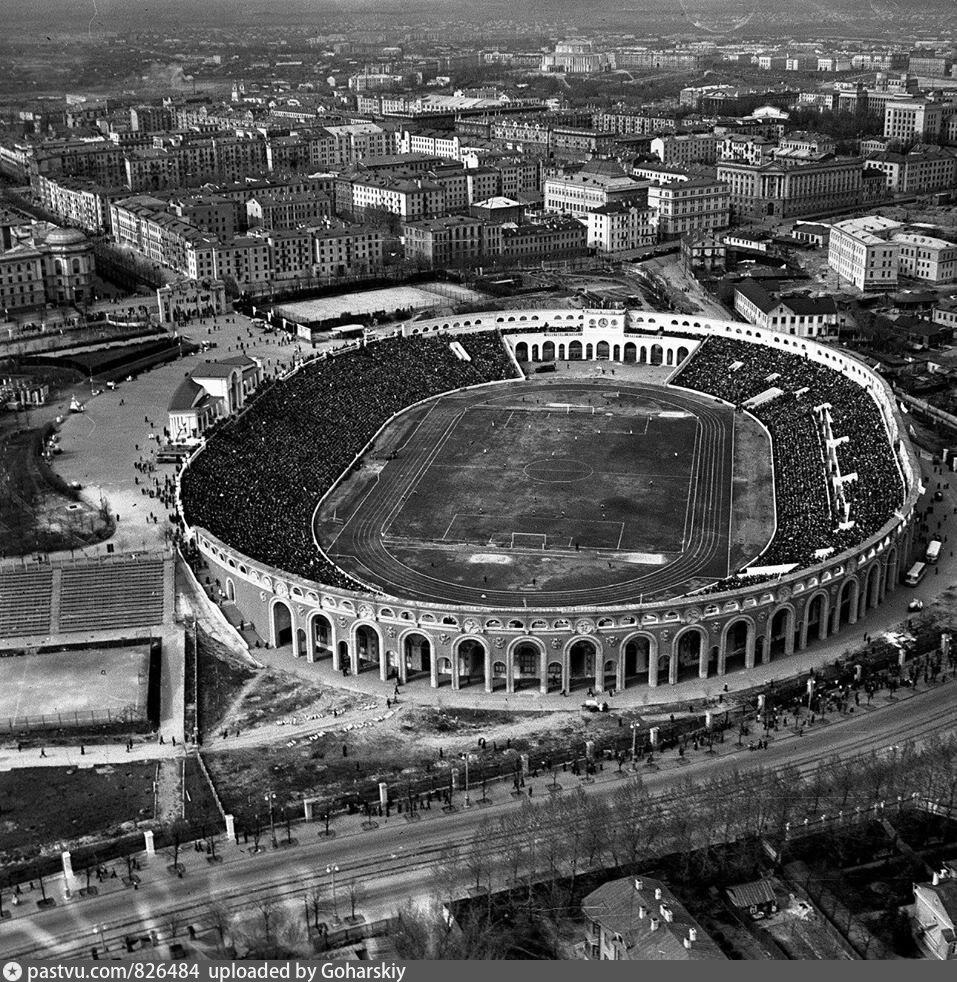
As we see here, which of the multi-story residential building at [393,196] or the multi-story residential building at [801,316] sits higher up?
the multi-story residential building at [393,196]

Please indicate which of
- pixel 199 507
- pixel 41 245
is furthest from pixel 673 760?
pixel 41 245

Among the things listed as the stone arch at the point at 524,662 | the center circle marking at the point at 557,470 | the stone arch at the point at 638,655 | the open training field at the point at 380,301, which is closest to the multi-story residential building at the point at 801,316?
the open training field at the point at 380,301

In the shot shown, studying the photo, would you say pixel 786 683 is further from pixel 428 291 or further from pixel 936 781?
pixel 428 291

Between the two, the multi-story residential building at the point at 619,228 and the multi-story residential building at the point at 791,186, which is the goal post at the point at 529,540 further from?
the multi-story residential building at the point at 791,186

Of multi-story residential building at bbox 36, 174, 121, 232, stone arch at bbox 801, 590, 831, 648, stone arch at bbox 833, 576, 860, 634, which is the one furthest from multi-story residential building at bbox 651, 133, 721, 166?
stone arch at bbox 801, 590, 831, 648

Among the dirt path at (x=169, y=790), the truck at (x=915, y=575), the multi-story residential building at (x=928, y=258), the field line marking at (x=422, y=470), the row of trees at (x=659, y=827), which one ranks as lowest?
the truck at (x=915, y=575)

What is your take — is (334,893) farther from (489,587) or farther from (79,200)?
(79,200)

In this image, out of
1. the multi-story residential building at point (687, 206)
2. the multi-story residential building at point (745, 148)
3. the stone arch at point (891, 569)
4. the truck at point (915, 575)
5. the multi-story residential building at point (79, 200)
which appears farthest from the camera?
the multi-story residential building at point (745, 148)
